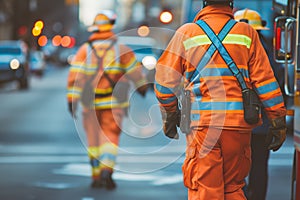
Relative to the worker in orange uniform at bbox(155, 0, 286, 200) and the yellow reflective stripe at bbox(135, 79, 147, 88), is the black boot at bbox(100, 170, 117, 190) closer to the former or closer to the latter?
the yellow reflective stripe at bbox(135, 79, 147, 88)

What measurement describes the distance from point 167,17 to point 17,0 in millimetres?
44146

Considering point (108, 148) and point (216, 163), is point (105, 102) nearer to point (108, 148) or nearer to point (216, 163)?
point (108, 148)

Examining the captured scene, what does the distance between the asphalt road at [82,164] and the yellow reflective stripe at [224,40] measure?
1413 millimetres

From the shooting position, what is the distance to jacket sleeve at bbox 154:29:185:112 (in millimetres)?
5637

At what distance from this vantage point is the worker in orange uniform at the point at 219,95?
5559 mm

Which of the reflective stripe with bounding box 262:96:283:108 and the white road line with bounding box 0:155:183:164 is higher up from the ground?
the reflective stripe with bounding box 262:96:283:108

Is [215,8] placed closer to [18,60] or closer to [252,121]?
[252,121]

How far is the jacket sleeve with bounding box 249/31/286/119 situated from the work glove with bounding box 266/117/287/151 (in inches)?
2.0

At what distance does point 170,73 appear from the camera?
5.64m

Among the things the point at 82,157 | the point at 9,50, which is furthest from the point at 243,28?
the point at 9,50

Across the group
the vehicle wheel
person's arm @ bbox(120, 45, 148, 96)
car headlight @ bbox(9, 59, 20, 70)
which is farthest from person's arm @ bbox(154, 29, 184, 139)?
the vehicle wheel

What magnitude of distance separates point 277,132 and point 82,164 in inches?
265

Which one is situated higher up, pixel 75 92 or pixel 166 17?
pixel 75 92

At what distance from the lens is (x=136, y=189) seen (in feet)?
32.3
